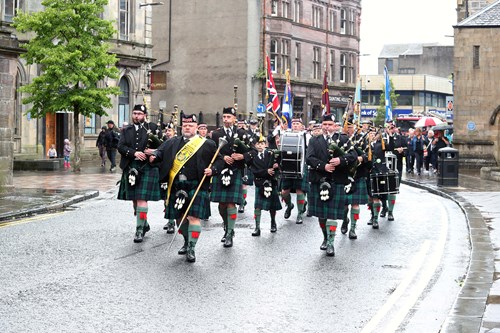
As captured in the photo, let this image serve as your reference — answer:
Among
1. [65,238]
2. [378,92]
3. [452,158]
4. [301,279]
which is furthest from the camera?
[378,92]

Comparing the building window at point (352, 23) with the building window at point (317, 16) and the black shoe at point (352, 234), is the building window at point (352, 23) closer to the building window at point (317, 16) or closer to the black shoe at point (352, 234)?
the building window at point (317, 16)

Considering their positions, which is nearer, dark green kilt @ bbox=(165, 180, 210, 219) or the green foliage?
dark green kilt @ bbox=(165, 180, 210, 219)

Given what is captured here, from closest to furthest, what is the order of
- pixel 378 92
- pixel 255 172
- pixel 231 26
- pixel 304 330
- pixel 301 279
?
pixel 304 330
pixel 301 279
pixel 255 172
pixel 231 26
pixel 378 92

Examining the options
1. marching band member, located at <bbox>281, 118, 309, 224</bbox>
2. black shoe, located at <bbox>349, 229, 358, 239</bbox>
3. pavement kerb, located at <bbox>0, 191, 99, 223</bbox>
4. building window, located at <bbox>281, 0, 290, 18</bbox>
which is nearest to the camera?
black shoe, located at <bbox>349, 229, 358, 239</bbox>

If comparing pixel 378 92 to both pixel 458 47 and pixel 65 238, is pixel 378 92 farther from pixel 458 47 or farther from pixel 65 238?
pixel 65 238

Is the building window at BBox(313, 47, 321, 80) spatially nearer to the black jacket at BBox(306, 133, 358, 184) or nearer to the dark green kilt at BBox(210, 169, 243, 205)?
the dark green kilt at BBox(210, 169, 243, 205)

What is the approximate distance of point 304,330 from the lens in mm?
7484

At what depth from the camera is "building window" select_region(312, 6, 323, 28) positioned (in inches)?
2423

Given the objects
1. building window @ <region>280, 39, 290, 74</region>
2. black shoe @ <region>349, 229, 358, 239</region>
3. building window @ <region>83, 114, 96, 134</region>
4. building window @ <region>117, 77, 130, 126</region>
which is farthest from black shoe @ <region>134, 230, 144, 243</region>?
building window @ <region>280, 39, 290, 74</region>

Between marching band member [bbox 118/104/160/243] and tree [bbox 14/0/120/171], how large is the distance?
18374mm

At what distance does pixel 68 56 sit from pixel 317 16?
3366 centimetres

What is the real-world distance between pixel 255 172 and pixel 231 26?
4127 centimetres

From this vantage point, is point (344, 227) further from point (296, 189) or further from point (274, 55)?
point (274, 55)

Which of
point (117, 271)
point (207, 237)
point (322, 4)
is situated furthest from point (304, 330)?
point (322, 4)
